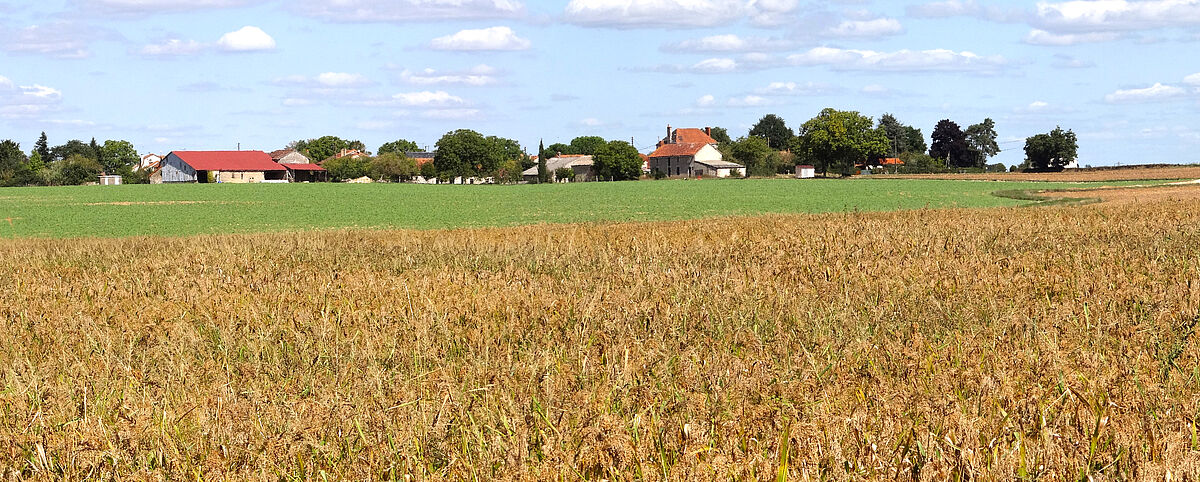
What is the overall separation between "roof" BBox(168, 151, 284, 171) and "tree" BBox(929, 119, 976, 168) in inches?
4397

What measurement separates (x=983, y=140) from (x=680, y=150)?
172 ft

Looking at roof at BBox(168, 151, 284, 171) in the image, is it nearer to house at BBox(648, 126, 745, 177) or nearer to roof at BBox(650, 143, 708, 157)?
house at BBox(648, 126, 745, 177)

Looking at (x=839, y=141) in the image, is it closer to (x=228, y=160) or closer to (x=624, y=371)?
(x=228, y=160)

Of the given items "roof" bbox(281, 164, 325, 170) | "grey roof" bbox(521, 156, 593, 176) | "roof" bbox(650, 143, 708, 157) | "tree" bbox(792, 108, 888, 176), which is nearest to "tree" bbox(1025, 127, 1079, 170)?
"tree" bbox(792, 108, 888, 176)

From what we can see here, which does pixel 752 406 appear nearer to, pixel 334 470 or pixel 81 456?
pixel 334 470

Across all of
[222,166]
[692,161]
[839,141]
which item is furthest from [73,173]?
[839,141]

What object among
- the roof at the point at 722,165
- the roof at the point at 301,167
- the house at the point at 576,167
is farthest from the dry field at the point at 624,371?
the roof at the point at 301,167

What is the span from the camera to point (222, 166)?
546 ft

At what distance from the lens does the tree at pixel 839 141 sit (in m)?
145

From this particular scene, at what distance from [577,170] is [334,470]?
7251 inches

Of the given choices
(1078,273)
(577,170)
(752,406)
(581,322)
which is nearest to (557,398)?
(752,406)

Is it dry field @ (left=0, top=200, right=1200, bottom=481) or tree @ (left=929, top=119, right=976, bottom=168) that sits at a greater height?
tree @ (left=929, top=119, right=976, bottom=168)

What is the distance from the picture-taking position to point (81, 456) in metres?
3.87

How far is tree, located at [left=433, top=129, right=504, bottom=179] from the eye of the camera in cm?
16675
